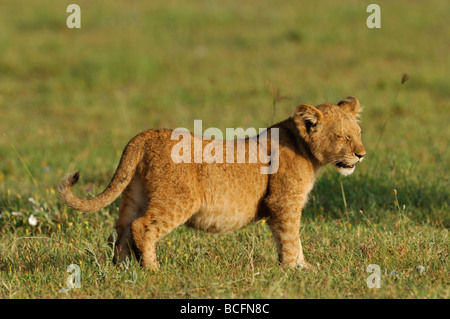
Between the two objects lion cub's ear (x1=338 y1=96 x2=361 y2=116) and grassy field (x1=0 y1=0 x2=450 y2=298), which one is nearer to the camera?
grassy field (x1=0 y1=0 x2=450 y2=298)

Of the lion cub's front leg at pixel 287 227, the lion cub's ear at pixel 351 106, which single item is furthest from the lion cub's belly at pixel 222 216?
the lion cub's ear at pixel 351 106

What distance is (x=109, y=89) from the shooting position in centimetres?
1292

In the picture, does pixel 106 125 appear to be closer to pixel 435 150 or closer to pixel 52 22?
pixel 435 150

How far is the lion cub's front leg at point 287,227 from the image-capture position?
4.81 metres

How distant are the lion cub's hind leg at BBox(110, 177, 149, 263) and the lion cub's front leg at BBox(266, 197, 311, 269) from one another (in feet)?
3.13

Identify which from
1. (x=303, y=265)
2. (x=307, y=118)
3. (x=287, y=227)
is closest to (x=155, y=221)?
(x=287, y=227)

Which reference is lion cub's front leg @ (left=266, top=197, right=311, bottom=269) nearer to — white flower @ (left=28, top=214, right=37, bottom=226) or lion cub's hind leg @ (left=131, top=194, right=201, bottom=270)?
lion cub's hind leg @ (left=131, top=194, right=201, bottom=270)

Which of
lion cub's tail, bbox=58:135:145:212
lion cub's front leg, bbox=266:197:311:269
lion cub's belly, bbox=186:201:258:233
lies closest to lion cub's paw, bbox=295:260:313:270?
lion cub's front leg, bbox=266:197:311:269

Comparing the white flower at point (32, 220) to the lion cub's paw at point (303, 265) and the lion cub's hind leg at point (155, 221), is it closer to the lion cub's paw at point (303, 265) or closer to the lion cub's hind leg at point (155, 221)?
the lion cub's hind leg at point (155, 221)

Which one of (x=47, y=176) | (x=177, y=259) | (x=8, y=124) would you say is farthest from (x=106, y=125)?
(x=177, y=259)

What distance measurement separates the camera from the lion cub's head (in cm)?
484

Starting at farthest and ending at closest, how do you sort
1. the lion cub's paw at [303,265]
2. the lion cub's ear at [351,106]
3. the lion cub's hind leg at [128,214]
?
the lion cub's ear at [351,106] < the lion cub's hind leg at [128,214] < the lion cub's paw at [303,265]
